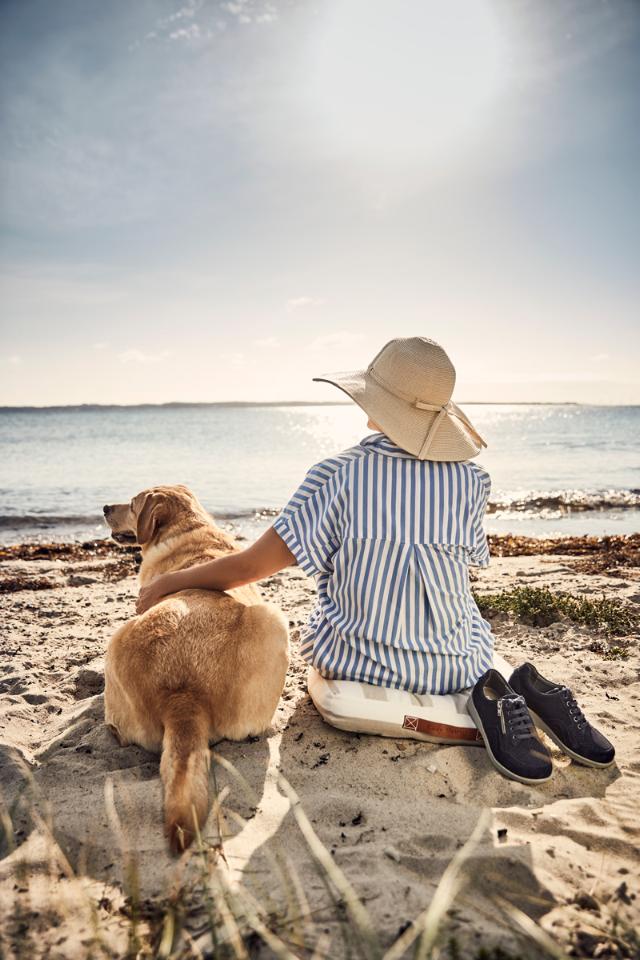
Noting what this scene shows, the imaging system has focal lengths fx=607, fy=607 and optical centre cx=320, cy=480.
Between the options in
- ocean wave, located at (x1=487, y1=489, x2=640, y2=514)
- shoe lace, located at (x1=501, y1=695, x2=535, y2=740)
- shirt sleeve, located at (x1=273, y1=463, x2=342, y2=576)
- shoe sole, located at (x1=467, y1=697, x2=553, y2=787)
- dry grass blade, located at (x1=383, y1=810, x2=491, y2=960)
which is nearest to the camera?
dry grass blade, located at (x1=383, y1=810, x2=491, y2=960)

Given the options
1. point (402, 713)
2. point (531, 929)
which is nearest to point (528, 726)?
point (402, 713)

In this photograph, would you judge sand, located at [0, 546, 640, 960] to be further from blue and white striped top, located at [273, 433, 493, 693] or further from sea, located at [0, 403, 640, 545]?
sea, located at [0, 403, 640, 545]

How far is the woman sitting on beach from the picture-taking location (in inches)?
135

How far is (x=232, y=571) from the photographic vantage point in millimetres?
3787

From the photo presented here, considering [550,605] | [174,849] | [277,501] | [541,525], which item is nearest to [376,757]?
[174,849]

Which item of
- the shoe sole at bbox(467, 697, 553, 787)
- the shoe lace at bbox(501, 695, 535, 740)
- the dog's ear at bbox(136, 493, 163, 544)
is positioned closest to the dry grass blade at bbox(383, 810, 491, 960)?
the shoe sole at bbox(467, 697, 553, 787)

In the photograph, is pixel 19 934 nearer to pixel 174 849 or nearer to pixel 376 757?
pixel 174 849

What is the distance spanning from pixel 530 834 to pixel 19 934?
6.91 ft

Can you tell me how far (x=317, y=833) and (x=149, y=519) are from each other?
2.85m

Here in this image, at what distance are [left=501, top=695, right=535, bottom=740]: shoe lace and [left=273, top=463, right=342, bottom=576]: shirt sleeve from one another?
1.33m

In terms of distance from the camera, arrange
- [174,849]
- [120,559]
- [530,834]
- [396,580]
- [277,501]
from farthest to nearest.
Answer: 1. [277,501]
2. [120,559]
3. [396,580]
4. [530,834]
5. [174,849]

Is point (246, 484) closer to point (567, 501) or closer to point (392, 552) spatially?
point (567, 501)

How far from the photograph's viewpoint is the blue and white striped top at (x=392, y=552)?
11.3ft

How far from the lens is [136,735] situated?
3.54m
